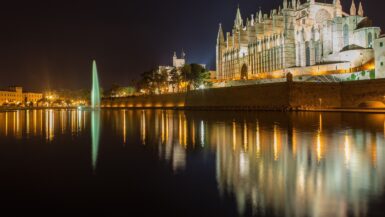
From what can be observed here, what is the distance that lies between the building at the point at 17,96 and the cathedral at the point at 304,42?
76.1m

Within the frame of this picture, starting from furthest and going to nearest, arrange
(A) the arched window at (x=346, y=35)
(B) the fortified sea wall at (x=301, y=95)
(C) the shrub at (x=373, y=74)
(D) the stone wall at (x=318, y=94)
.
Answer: (A) the arched window at (x=346, y=35) < (C) the shrub at (x=373, y=74) < (D) the stone wall at (x=318, y=94) < (B) the fortified sea wall at (x=301, y=95)

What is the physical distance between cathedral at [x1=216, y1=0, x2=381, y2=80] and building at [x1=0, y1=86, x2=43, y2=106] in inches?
2996

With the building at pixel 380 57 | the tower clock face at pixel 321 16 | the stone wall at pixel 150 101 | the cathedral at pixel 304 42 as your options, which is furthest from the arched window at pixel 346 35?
the stone wall at pixel 150 101

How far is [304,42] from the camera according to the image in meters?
57.2

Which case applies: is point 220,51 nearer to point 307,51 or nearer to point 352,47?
point 307,51

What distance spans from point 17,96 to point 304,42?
10409cm

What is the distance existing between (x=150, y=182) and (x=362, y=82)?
118 ft

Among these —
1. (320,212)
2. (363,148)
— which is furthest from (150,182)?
(363,148)

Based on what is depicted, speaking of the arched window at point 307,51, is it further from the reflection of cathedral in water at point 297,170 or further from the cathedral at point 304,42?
the reflection of cathedral in water at point 297,170

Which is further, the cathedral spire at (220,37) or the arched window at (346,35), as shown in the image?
the cathedral spire at (220,37)

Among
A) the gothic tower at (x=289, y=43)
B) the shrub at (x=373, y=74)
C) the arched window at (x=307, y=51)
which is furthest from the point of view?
the gothic tower at (x=289, y=43)

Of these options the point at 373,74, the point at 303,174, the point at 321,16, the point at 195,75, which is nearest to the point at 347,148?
the point at 303,174

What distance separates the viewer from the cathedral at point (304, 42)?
164ft

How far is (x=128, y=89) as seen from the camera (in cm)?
10456
